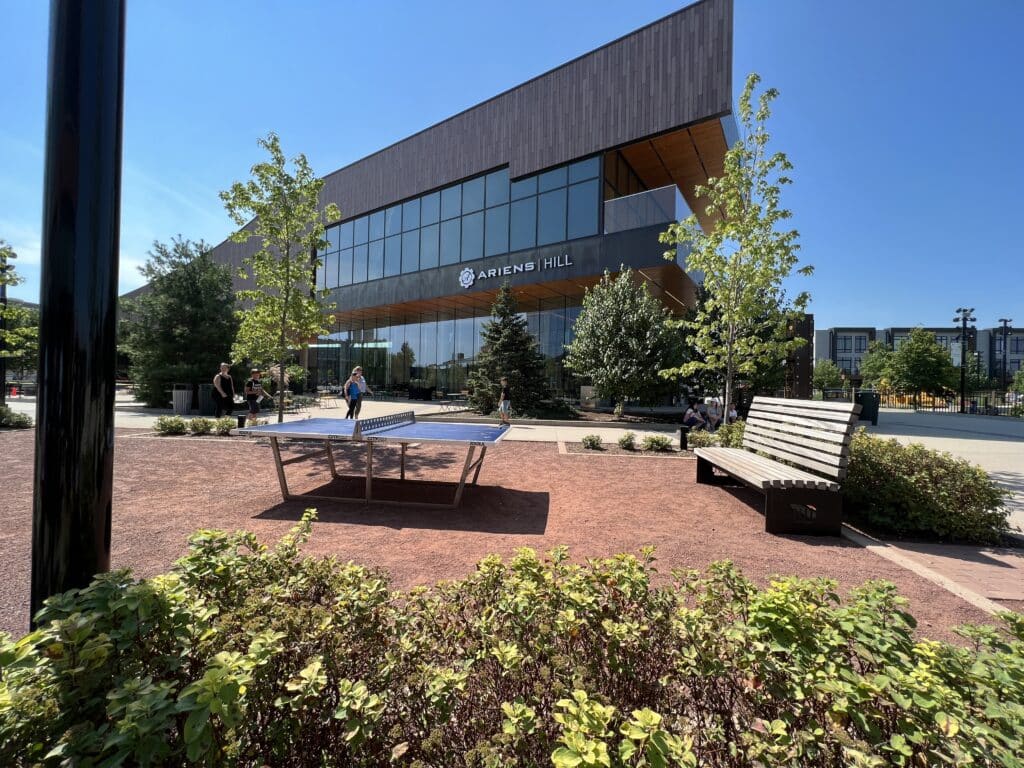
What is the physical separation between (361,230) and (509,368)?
17.1 m

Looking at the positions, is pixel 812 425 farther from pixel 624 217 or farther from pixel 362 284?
pixel 362 284

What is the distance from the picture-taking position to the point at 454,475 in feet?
23.4

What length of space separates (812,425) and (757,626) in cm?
424

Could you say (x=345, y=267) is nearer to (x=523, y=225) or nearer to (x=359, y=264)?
(x=359, y=264)

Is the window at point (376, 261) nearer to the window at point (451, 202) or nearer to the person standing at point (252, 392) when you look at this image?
the window at point (451, 202)

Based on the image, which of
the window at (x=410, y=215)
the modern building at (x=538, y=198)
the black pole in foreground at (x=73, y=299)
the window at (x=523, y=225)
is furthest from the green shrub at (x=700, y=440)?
the window at (x=410, y=215)

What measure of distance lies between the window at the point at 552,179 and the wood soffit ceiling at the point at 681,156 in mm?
2732

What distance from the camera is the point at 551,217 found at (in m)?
20.5

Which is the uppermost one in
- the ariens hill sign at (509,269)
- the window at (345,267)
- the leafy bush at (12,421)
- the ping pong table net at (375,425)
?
the window at (345,267)

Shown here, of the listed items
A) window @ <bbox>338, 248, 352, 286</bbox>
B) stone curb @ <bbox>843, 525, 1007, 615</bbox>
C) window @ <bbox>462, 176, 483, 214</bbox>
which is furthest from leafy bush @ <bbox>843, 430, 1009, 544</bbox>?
window @ <bbox>338, 248, 352, 286</bbox>

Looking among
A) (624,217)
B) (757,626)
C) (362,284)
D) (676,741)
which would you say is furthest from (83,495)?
(362,284)

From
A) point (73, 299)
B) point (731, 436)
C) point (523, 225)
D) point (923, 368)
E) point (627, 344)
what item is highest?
point (523, 225)

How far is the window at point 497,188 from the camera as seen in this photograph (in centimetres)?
2217

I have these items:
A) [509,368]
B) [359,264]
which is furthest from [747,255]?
[359,264]
